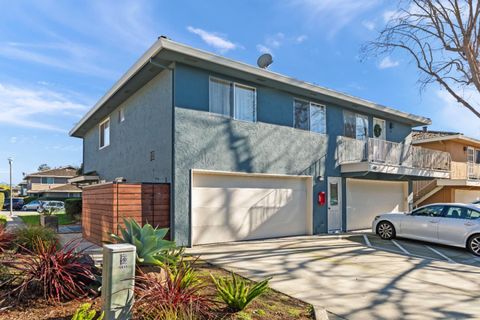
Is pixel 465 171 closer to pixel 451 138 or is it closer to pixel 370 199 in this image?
pixel 451 138

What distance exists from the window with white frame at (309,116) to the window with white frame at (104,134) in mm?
8997

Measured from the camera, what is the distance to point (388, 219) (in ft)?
40.5

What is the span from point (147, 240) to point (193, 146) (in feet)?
17.8

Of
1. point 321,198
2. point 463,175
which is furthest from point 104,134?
point 463,175

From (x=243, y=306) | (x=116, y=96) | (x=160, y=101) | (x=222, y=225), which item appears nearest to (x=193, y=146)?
(x=160, y=101)

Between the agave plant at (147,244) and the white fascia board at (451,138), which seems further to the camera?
the white fascia board at (451,138)

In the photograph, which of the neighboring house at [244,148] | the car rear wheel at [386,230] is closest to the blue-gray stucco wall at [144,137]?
the neighboring house at [244,148]

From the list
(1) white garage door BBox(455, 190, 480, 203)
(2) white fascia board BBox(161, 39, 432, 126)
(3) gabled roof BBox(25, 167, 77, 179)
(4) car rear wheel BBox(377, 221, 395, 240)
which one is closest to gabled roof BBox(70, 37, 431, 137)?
(2) white fascia board BBox(161, 39, 432, 126)

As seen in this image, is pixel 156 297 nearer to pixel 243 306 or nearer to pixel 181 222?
pixel 243 306

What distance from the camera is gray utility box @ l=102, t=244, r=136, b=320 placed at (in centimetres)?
394

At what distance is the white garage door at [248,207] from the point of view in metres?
10.5

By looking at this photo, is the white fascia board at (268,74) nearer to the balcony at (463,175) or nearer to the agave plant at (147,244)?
the agave plant at (147,244)

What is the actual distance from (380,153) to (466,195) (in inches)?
485

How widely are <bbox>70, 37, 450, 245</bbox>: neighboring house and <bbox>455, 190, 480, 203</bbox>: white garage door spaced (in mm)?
6516
